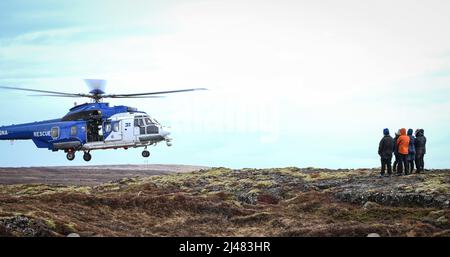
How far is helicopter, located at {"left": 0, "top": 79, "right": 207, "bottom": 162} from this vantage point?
42625 mm

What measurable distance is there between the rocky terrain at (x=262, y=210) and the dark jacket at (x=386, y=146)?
1.40 meters

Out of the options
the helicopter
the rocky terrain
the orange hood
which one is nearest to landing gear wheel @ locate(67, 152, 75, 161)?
the helicopter

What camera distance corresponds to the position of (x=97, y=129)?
43.6 meters

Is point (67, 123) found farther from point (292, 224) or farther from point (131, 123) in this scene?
point (292, 224)

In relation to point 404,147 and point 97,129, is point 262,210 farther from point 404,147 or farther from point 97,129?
point 97,129

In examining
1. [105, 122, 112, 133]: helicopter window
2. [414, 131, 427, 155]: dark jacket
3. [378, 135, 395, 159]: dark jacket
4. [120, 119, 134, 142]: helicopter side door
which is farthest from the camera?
[105, 122, 112, 133]: helicopter window

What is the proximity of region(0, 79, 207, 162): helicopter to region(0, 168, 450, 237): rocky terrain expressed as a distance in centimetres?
666

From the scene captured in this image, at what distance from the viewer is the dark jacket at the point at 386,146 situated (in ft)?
106

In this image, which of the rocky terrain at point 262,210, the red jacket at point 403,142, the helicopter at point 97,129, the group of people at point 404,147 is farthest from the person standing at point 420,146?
the helicopter at point 97,129

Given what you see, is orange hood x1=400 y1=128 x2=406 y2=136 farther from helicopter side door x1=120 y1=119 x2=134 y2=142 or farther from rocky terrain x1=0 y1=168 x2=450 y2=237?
helicopter side door x1=120 y1=119 x2=134 y2=142

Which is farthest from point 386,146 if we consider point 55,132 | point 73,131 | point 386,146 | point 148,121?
point 55,132

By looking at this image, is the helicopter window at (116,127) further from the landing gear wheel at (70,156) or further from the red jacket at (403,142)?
the red jacket at (403,142)
